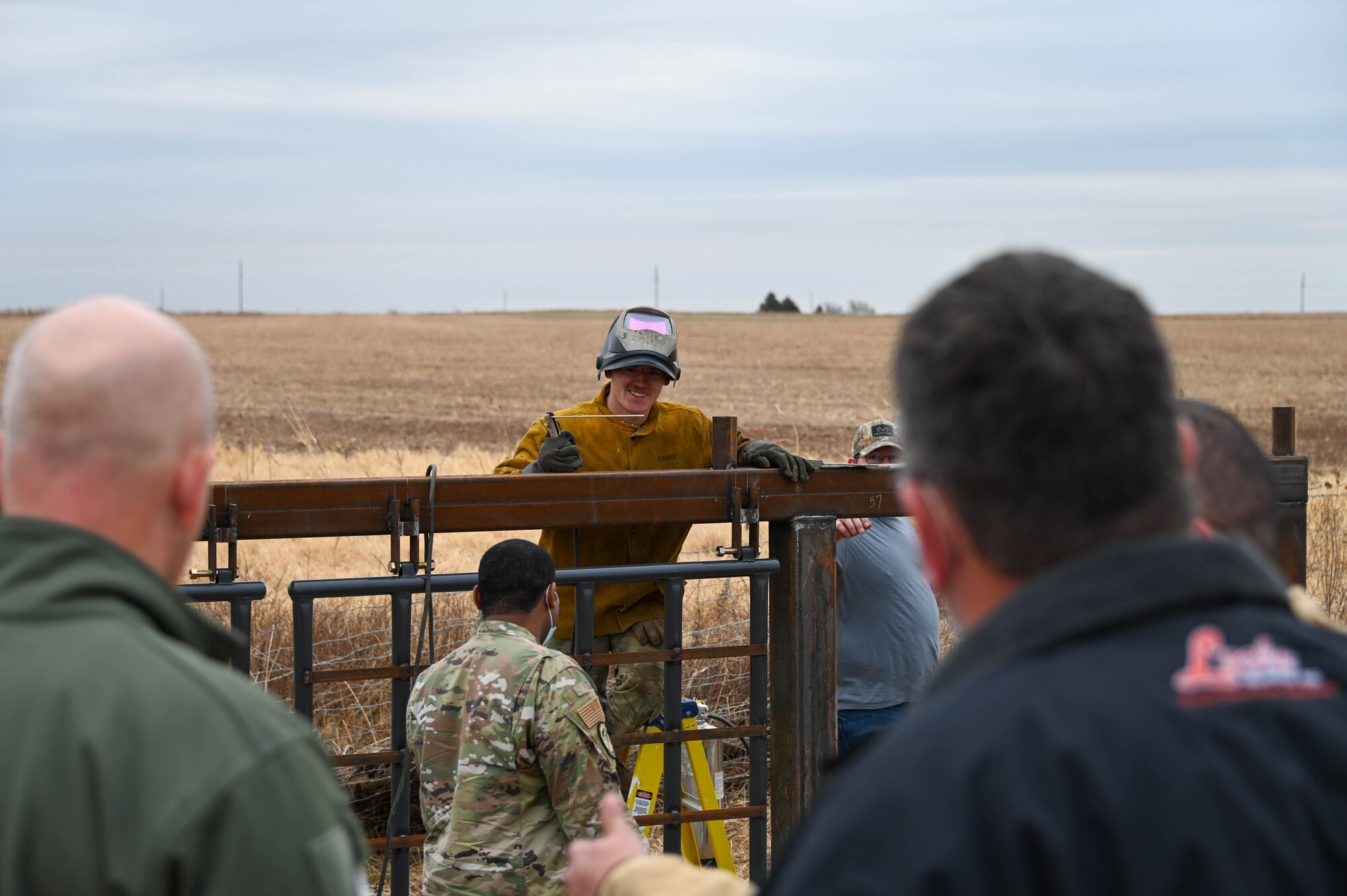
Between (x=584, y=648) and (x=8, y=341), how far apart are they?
45186 millimetres

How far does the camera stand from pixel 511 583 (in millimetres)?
3447

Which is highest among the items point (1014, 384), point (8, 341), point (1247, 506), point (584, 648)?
point (8, 341)

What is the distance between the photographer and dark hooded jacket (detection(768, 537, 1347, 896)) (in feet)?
3.45

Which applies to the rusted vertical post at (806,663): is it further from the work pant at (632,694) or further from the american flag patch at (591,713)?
the american flag patch at (591,713)

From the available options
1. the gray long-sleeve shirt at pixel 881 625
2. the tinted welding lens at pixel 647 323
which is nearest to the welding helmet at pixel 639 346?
the tinted welding lens at pixel 647 323

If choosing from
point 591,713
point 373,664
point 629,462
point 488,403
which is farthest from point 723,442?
point 488,403

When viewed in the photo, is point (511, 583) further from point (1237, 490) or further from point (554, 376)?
point (554, 376)

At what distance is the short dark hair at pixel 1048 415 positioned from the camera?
1.19 meters

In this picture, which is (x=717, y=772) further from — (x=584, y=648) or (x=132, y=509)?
(x=132, y=509)

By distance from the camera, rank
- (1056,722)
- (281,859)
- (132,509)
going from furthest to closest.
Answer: (132,509)
(281,859)
(1056,722)

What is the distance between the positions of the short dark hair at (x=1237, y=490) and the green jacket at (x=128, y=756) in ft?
4.55

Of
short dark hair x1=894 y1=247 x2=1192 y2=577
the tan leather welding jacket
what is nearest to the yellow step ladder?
the tan leather welding jacket

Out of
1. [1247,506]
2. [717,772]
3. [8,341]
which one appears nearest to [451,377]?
[8,341]

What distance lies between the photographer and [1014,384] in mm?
1189
